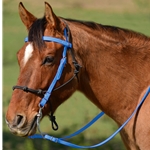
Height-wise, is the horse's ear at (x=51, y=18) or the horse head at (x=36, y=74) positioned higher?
the horse's ear at (x=51, y=18)

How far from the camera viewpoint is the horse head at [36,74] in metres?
3.03

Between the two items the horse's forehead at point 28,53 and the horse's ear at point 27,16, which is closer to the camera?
the horse's forehead at point 28,53

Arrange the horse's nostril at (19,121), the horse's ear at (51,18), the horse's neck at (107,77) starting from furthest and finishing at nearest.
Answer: the horse's neck at (107,77)
the horse's ear at (51,18)
the horse's nostril at (19,121)

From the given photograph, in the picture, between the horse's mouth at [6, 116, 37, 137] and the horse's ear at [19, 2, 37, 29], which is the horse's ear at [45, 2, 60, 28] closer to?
the horse's ear at [19, 2, 37, 29]

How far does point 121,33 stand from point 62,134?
2839 millimetres

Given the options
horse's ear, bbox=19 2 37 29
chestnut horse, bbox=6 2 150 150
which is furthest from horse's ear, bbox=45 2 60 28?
horse's ear, bbox=19 2 37 29

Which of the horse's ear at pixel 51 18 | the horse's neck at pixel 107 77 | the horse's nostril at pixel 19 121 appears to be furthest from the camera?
the horse's neck at pixel 107 77

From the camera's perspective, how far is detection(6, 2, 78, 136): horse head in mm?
3033

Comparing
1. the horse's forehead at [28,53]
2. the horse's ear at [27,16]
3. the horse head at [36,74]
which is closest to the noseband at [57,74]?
the horse head at [36,74]

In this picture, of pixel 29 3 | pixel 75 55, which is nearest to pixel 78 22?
pixel 75 55

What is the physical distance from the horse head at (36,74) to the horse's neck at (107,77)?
0.17 meters

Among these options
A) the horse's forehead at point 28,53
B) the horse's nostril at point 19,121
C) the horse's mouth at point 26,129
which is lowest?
the horse's mouth at point 26,129

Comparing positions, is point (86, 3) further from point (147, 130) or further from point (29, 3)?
point (147, 130)

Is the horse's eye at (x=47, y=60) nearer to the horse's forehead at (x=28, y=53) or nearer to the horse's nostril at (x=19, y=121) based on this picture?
the horse's forehead at (x=28, y=53)
